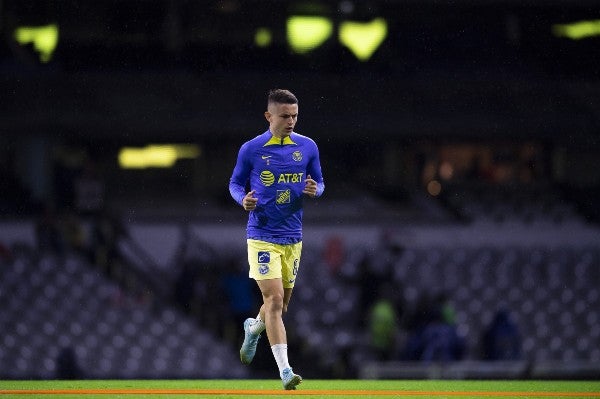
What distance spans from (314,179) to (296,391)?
150 centimetres

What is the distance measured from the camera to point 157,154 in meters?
25.3

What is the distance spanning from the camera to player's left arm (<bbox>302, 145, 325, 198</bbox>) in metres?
8.82

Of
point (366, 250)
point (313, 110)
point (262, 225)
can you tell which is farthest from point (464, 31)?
point (262, 225)

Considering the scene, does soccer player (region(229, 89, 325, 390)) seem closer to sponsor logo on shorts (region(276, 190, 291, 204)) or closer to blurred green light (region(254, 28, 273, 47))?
sponsor logo on shorts (region(276, 190, 291, 204))

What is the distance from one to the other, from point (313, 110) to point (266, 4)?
2.85 meters

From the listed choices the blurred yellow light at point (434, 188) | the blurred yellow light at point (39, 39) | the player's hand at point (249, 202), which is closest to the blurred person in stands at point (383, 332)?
the blurred yellow light at point (434, 188)

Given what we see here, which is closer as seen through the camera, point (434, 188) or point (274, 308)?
point (274, 308)

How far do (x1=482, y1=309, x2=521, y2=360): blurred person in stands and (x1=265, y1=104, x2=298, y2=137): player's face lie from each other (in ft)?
37.9

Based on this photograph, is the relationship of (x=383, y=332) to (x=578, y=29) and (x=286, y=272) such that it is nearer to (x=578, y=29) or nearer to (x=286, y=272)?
(x=578, y=29)

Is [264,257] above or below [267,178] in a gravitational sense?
below

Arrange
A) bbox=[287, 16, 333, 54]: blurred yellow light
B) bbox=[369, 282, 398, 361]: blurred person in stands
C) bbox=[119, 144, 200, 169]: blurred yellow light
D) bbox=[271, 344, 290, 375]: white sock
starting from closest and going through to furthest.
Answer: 1. bbox=[271, 344, 290, 375]: white sock
2. bbox=[369, 282, 398, 361]: blurred person in stands
3. bbox=[287, 16, 333, 54]: blurred yellow light
4. bbox=[119, 144, 200, 169]: blurred yellow light

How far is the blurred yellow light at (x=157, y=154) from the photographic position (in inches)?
992

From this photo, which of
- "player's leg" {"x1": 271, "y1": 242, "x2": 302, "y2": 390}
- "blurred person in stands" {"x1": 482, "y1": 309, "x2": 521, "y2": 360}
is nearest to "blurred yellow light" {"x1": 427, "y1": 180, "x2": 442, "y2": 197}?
"blurred person in stands" {"x1": 482, "y1": 309, "x2": 521, "y2": 360}

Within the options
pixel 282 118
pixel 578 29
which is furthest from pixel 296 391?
pixel 578 29
